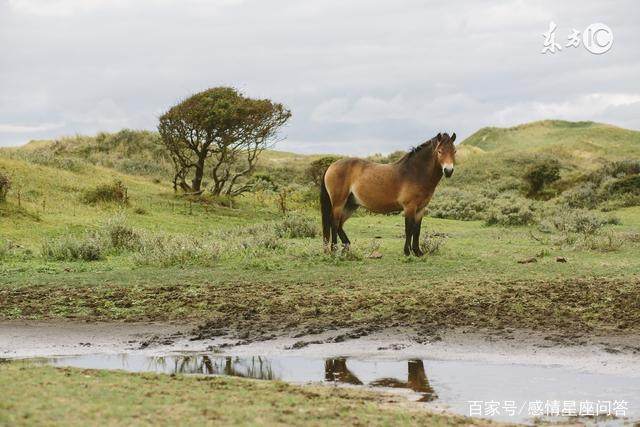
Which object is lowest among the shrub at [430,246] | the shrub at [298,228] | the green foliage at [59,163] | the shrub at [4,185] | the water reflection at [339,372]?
the water reflection at [339,372]

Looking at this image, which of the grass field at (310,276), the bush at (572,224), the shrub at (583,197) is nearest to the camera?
the grass field at (310,276)

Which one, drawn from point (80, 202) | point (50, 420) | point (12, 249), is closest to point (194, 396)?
point (50, 420)

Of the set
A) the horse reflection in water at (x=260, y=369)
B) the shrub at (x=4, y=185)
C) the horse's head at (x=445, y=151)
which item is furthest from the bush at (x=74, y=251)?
the horse reflection in water at (x=260, y=369)

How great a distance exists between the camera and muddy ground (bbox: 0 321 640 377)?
952 cm

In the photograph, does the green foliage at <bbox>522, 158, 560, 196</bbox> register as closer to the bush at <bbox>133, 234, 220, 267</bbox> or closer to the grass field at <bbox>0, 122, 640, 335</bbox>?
the grass field at <bbox>0, 122, 640, 335</bbox>

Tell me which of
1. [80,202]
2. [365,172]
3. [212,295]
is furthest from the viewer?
[80,202]

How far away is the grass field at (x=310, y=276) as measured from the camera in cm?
1173

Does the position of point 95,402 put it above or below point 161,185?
below

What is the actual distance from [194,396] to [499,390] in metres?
2.82

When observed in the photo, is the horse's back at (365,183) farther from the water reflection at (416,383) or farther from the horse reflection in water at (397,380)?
the water reflection at (416,383)

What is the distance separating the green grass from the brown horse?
982 cm

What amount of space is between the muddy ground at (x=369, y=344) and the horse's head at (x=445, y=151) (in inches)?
257

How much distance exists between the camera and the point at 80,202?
28.2 meters

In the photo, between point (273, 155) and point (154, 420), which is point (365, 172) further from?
point (273, 155)
